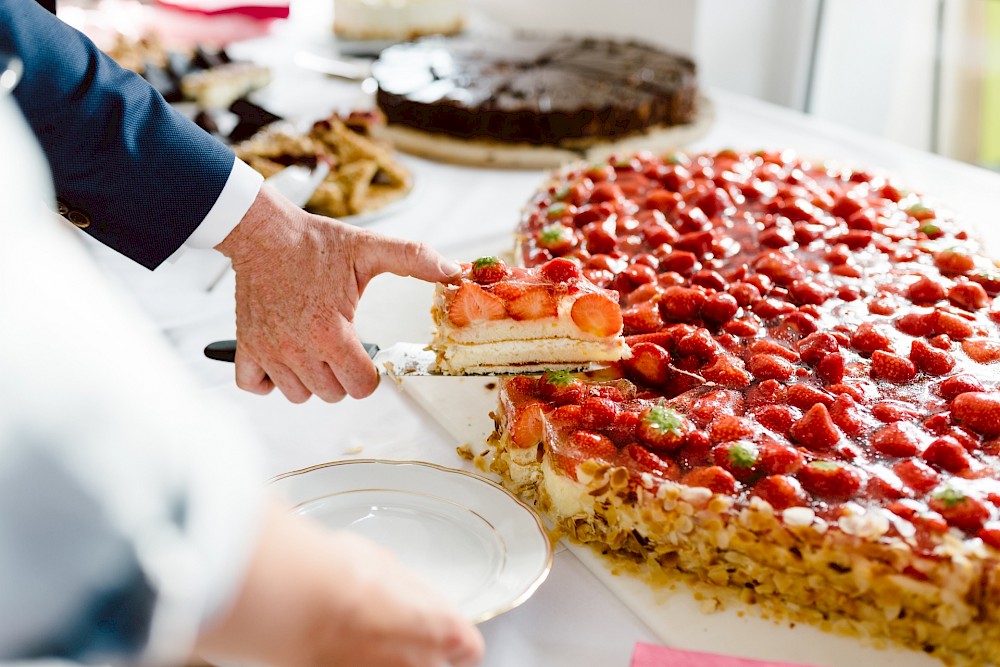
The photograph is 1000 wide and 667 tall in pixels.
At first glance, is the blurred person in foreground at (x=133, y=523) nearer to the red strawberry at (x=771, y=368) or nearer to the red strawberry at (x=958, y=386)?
the red strawberry at (x=771, y=368)

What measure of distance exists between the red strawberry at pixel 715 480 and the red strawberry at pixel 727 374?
1.01ft

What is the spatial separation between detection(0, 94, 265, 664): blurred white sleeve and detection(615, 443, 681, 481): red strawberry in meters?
0.88

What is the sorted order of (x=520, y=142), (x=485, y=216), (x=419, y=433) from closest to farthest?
(x=419, y=433) → (x=485, y=216) → (x=520, y=142)

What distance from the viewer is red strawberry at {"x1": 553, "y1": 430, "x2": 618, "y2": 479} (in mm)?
1682

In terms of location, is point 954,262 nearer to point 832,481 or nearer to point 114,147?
point 832,481

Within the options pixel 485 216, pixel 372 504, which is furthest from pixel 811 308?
pixel 485 216

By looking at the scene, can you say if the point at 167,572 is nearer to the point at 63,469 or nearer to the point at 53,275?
the point at 63,469

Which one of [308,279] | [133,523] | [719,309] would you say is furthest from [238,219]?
[133,523]

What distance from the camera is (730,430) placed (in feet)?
5.54

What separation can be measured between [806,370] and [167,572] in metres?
1.44

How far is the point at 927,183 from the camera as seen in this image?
3.46 meters

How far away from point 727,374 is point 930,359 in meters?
0.43

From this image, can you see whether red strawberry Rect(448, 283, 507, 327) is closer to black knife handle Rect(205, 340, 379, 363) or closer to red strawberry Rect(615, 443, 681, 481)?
black knife handle Rect(205, 340, 379, 363)

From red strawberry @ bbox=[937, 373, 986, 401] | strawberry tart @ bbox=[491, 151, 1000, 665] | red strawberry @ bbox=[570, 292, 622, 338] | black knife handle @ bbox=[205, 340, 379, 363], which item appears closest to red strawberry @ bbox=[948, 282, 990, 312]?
strawberry tart @ bbox=[491, 151, 1000, 665]
